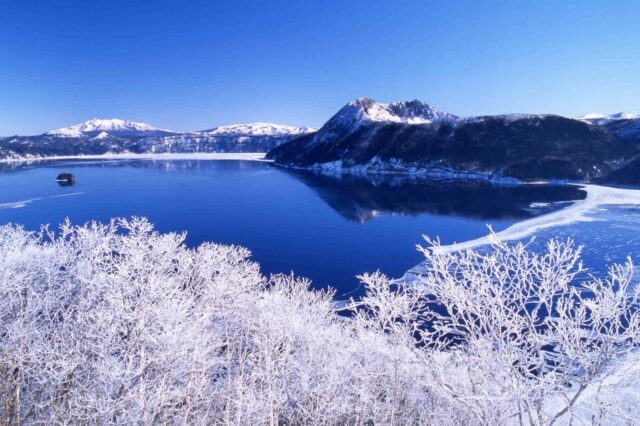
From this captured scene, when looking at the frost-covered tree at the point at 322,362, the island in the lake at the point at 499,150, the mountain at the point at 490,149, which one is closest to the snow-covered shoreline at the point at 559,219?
the frost-covered tree at the point at 322,362

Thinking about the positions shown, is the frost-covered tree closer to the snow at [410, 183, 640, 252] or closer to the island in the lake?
the snow at [410, 183, 640, 252]

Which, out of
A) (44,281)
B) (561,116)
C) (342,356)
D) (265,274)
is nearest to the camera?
(342,356)

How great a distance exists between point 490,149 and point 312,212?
315ft

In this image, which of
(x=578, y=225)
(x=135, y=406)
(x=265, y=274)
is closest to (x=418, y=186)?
(x=578, y=225)

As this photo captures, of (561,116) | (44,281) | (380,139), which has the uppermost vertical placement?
(561,116)

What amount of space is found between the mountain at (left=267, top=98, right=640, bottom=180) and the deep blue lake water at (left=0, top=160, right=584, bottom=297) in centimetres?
1907

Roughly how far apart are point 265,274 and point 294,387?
2130cm

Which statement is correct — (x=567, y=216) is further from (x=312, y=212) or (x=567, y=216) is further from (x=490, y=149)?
(x=490, y=149)

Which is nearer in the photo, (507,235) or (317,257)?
(317,257)

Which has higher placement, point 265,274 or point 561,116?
point 561,116

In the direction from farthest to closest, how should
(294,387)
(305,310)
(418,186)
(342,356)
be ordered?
(418,186) → (305,310) → (342,356) → (294,387)

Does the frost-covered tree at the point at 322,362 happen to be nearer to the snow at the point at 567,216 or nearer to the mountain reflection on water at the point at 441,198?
the snow at the point at 567,216

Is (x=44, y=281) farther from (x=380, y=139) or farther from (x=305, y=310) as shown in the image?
(x=380, y=139)

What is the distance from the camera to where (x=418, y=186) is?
111m
